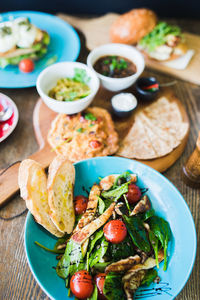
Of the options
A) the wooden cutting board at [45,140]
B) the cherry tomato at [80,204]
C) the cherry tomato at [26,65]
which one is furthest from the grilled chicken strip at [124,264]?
the cherry tomato at [26,65]

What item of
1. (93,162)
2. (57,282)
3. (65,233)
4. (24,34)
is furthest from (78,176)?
(24,34)

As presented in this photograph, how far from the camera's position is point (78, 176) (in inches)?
101

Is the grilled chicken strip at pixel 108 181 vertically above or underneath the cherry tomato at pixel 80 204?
above

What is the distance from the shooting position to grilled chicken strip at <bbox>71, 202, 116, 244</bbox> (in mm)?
2064

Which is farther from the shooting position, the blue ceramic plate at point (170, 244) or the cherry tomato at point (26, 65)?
the cherry tomato at point (26, 65)

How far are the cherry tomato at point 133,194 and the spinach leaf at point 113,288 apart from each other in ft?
2.20

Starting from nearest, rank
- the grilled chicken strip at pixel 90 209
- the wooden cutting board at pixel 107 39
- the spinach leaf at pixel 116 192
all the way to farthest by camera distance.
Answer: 1. the grilled chicken strip at pixel 90 209
2. the spinach leaf at pixel 116 192
3. the wooden cutting board at pixel 107 39

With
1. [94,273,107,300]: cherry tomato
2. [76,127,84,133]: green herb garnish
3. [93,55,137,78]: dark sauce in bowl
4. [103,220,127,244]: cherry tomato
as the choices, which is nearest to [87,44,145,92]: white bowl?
[93,55,137,78]: dark sauce in bowl

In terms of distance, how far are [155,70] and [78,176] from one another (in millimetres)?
2381

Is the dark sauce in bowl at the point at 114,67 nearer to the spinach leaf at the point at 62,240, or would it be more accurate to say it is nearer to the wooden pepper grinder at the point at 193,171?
the wooden pepper grinder at the point at 193,171

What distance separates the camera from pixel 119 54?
143 inches

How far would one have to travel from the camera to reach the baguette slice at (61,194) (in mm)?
2148

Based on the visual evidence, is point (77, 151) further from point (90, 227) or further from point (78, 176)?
point (90, 227)

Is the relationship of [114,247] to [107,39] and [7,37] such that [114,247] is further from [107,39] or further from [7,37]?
[107,39]
